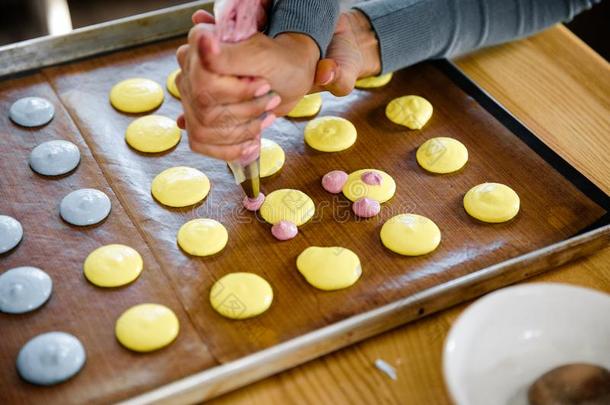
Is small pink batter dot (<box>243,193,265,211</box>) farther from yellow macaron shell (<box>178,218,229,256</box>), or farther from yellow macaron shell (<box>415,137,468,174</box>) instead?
yellow macaron shell (<box>415,137,468,174</box>)

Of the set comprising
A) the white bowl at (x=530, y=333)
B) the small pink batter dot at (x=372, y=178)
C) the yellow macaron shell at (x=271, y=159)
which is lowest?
the yellow macaron shell at (x=271, y=159)

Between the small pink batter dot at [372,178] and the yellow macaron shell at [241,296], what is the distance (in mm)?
225

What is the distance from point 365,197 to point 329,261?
0.47 ft

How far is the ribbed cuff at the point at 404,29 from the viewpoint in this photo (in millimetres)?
1169

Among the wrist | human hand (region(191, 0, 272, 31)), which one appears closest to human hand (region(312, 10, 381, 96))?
the wrist

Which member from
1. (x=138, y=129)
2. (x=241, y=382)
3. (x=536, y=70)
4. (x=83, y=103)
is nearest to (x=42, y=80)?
(x=83, y=103)

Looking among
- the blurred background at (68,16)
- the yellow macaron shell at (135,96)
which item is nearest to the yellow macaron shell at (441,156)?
the yellow macaron shell at (135,96)

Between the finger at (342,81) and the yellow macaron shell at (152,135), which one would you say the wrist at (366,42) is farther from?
the yellow macaron shell at (152,135)

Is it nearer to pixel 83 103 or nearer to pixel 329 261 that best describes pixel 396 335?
pixel 329 261

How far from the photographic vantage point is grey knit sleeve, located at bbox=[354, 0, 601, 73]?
1.18 meters

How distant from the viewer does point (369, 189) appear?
1.01m

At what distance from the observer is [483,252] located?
94 cm

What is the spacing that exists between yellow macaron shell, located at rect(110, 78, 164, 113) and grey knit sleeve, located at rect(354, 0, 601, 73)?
0.37 m

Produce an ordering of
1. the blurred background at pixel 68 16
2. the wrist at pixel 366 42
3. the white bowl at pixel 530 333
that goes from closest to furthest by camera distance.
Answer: the white bowl at pixel 530 333 → the wrist at pixel 366 42 → the blurred background at pixel 68 16
